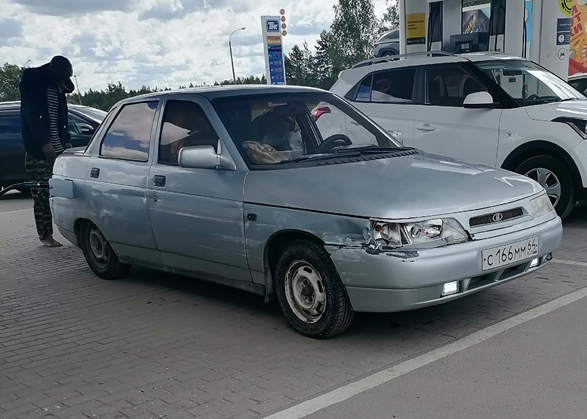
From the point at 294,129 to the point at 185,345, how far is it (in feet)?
5.97

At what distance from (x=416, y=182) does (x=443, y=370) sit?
3.99 feet

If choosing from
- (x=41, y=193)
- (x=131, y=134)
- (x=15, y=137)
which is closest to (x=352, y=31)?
(x=15, y=137)

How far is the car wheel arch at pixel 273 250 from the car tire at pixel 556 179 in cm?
406

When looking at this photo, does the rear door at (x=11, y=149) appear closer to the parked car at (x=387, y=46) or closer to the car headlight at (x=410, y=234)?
the car headlight at (x=410, y=234)

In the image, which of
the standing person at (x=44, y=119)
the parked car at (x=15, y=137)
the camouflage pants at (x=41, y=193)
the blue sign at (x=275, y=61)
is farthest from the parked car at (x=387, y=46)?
the camouflage pants at (x=41, y=193)

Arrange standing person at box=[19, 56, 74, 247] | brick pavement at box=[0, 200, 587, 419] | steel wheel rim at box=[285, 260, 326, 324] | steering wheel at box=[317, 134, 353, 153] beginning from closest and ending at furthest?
brick pavement at box=[0, 200, 587, 419] < steel wheel rim at box=[285, 260, 326, 324] < steering wheel at box=[317, 134, 353, 153] < standing person at box=[19, 56, 74, 247]

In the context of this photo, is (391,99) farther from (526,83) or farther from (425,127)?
(526,83)

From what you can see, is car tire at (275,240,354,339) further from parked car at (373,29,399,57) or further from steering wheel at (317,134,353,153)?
parked car at (373,29,399,57)

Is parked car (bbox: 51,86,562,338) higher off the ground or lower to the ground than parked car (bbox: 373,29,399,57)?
lower

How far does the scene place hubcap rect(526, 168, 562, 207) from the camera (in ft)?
25.4

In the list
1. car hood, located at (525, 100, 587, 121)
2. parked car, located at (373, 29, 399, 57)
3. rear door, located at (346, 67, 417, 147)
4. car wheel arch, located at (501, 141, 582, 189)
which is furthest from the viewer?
parked car, located at (373, 29, 399, 57)

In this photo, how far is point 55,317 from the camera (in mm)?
5770

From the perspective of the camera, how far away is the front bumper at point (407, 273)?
13.6 ft

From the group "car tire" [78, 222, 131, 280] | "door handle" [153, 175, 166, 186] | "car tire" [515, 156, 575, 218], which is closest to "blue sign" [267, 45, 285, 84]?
"car tire" [515, 156, 575, 218]
